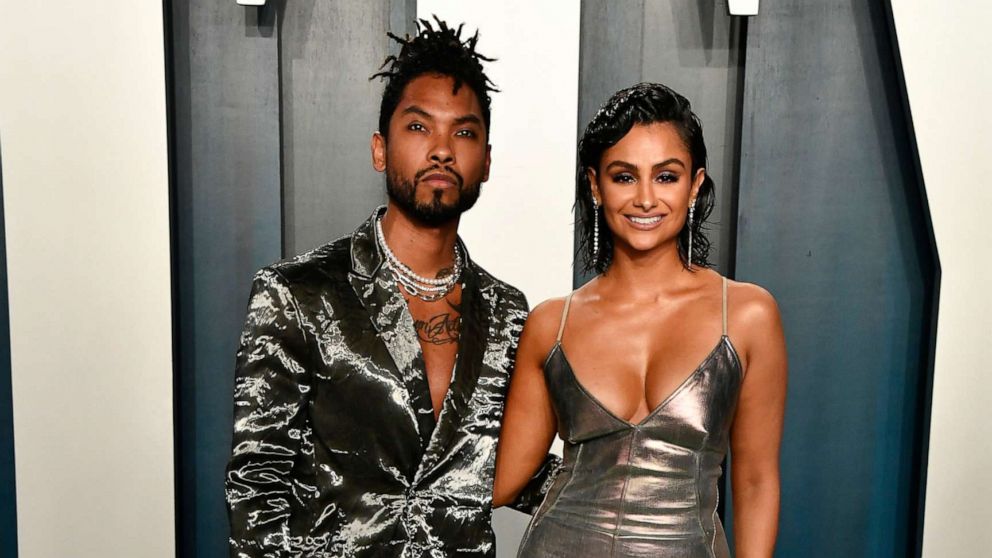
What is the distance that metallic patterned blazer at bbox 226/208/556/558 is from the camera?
5.92 ft

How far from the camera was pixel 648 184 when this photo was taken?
1.79m

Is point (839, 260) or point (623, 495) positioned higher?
point (839, 260)

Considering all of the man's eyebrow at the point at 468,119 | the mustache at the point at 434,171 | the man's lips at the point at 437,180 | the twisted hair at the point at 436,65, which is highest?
the twisted hair at the point at 436,65

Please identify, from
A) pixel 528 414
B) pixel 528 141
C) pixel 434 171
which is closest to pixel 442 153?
pixel 434 171

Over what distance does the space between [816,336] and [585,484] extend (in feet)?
4.91

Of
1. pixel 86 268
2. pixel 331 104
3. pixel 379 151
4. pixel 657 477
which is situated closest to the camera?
pixel 657 477

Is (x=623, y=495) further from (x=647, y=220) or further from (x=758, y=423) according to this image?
(x=647, y=220)

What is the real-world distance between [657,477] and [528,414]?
12.4 inches

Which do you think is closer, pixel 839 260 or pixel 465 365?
pixel 465 365

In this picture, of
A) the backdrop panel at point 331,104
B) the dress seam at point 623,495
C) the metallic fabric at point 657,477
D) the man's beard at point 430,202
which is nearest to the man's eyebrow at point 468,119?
the man's beard at point 430,202

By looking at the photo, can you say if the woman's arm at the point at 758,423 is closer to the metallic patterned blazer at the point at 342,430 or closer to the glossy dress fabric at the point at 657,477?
the glossy dress fabric at the point at 657,477

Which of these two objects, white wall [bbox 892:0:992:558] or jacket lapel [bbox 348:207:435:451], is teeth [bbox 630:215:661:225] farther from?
white wall [bbox 892:0:992:558]

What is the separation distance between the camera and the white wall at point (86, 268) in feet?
8.93

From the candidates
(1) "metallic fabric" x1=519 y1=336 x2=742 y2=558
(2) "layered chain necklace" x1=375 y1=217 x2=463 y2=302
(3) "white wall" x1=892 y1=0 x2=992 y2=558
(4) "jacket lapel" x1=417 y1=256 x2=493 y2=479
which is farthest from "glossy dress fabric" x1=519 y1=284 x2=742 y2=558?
(3) "white wall" x1=892 y1=0 x2=992 y2=558
